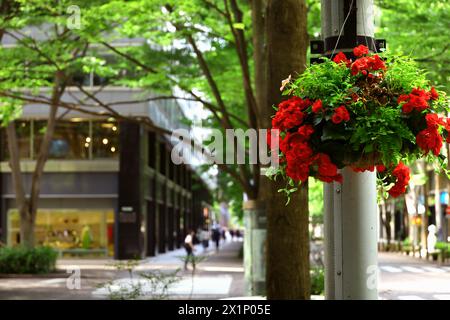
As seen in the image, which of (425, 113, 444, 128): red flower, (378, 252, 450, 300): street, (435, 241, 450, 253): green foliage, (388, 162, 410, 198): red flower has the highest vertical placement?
(425, 113, 444, 128): red flower

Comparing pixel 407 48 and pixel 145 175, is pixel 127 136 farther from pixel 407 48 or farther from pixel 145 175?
pixel 407 48

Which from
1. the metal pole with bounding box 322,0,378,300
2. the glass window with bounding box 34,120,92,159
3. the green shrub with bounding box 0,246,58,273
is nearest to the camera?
the metal pole with bounding box 322,0,378,300

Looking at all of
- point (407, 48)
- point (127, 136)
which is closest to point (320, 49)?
point (407, 48)

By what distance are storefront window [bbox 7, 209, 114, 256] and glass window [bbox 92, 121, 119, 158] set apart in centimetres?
348

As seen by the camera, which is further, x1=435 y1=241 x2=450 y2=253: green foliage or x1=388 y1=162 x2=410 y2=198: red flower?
x1=435 y1=241 x2=450 y2=253: green foliage

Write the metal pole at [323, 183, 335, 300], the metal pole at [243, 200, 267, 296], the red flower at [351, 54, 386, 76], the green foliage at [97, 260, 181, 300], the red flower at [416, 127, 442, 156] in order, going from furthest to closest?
the metal pole at [243, 200, 267, 296]
the green foliage at [97, 260, 181, 300]
the metal pole at [323, 183, 335, 300]
the red flower at [351, 54, 386, 76]
the red flower at [416, 127, 442, 156]

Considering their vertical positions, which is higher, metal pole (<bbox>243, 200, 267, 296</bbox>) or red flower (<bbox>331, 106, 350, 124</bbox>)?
red flower (<bbox>331, 106, 350, 124</bbox>)

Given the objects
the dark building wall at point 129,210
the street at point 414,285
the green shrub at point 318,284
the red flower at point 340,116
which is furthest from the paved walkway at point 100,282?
the red flower at point 340,116

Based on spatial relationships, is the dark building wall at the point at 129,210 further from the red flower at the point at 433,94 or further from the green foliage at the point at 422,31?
the red flower at the point at 433,94

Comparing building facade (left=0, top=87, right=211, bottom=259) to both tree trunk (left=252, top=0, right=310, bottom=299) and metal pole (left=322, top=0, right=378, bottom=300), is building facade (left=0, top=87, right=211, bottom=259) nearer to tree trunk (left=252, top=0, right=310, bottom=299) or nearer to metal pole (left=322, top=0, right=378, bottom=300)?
tree trunk (left=252, top=0, right=310, bottom=299)

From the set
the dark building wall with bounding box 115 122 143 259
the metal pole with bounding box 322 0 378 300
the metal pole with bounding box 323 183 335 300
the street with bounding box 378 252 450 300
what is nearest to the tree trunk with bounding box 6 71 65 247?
the dark building wall with bounding box 115 122 143 259

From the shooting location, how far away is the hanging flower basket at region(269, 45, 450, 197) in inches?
150
